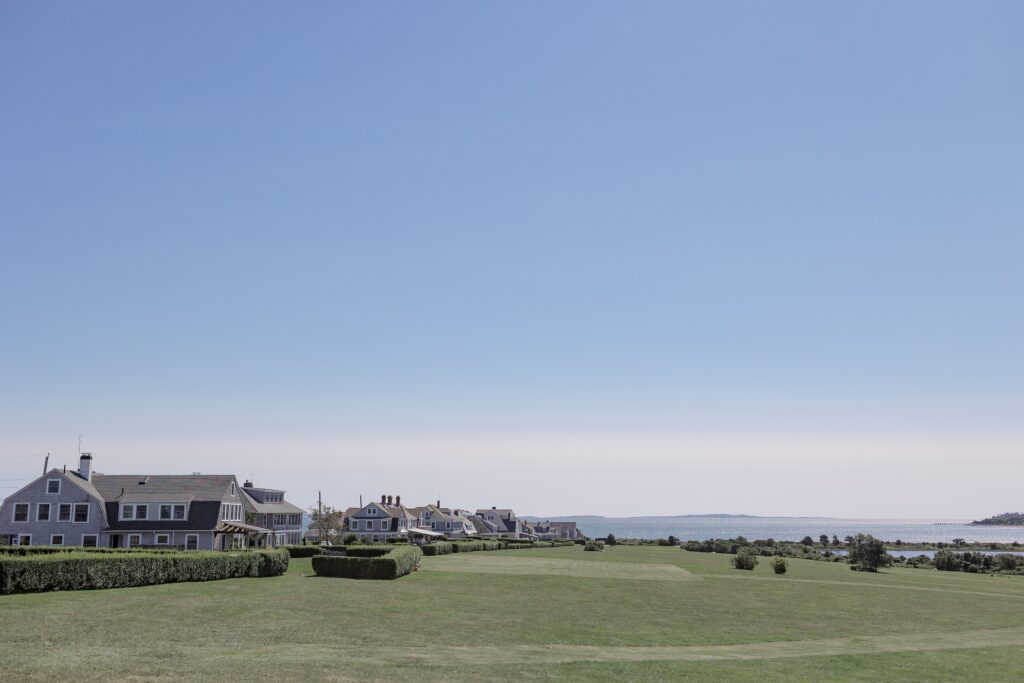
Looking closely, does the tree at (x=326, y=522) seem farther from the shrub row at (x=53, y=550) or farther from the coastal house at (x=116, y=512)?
the shrub row at (x=53, y=550)

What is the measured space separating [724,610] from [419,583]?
17.9 m

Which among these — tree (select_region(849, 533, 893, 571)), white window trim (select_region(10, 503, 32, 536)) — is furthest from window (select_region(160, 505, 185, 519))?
tree (select_region(849, 533, 893, 571))

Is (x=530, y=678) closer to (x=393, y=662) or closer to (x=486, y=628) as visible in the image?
(x=393, y=662)

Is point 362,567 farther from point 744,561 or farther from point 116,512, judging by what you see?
point 744,561

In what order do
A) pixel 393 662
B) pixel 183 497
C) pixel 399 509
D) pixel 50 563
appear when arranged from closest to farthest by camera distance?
pixel 393 662 < pixel 50 563 < pixel 183 497 < pixel 399 509

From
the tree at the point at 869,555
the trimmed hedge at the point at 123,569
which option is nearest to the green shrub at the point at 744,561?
the tree at the point at 869,555

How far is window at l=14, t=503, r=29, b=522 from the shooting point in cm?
6969

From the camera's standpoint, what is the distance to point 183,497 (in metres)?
72.9

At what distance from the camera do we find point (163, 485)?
74625 mm

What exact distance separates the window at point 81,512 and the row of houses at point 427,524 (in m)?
43.0

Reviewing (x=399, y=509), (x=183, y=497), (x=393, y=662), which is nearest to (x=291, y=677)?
(x=393, y=662)

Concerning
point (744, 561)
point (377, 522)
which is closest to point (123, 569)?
point (744, 561)

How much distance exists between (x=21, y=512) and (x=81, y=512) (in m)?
4.89

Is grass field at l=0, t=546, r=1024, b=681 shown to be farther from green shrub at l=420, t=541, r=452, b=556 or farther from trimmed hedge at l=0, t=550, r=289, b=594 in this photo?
green shrub at l=420, t=541, r=452, b=556
